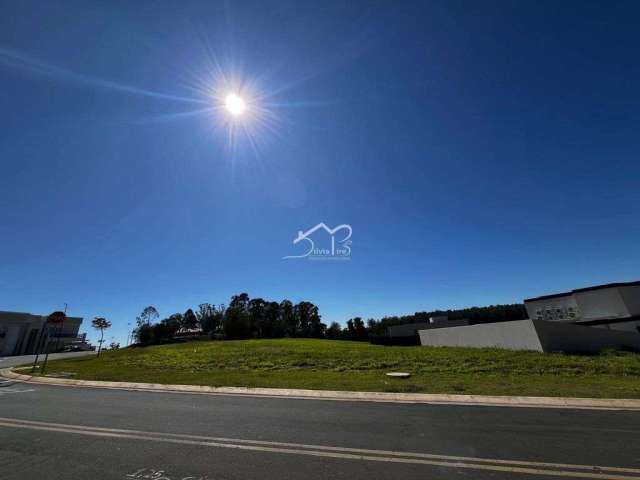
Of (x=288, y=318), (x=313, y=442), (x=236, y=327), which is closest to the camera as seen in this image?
(x=313, y=442)

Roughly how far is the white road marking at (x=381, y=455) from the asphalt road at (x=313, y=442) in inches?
0.7

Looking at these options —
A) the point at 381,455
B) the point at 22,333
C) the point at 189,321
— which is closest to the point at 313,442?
the point at 381,455

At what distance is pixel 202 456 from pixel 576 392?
12.2 meters

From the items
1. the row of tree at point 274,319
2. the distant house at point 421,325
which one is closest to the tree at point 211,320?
the row of tree at point 274,319

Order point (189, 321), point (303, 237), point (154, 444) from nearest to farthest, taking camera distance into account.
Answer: point (154, 444) → point (303, 237) → point (189, 321)

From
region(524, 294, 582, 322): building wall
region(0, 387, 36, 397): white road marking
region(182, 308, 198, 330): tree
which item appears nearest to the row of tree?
region(182, 308, 198, 330): tree

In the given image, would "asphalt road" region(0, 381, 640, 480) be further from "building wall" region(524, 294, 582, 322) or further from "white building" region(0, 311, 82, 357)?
"white building" region(0, 311, 82, 357)

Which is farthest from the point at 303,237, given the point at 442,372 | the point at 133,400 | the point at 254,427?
the point at 254,427

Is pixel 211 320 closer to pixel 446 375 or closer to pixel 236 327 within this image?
pixel 236 327

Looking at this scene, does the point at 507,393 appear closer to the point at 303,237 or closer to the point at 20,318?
the point at 303,237

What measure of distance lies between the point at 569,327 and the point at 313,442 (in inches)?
1017

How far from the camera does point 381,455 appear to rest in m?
5.00

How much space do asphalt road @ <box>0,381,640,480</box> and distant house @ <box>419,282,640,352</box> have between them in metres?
16.8

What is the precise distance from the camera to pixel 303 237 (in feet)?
111
